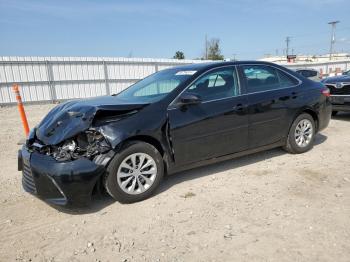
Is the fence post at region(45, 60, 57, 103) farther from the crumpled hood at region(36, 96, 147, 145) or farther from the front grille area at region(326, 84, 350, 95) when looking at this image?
the front grille area at region(326, 84, 350, 95)

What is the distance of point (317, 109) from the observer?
5.43 metres

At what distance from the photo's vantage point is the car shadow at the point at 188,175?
3.63 meters

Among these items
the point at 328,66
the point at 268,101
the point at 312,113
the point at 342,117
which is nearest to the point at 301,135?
the point at 312,113

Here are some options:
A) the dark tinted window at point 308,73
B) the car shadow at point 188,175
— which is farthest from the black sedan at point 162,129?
the dark tinted window at point 308,73

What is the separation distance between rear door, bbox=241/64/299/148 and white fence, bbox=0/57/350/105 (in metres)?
13.6

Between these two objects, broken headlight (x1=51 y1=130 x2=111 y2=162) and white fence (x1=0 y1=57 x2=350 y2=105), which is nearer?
broken headlight (x1=51 y1=130 x2=111 y2=162)

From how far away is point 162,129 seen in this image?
3.83 m

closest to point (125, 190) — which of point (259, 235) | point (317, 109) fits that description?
point (259, 235)

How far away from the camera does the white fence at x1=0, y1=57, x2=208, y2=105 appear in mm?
15016

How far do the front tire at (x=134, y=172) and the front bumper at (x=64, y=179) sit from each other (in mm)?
185

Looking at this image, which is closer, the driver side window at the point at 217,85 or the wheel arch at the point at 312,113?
the driver side window at the point at 217,85

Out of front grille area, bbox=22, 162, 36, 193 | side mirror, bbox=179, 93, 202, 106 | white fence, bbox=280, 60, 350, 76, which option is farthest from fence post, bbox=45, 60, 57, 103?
white fence, bbox=280, 60, 350, 76

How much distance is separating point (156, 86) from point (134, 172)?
5.02 feet

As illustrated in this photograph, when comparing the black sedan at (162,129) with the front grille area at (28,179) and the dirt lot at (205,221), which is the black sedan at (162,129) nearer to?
the front grille area at (28,179)
